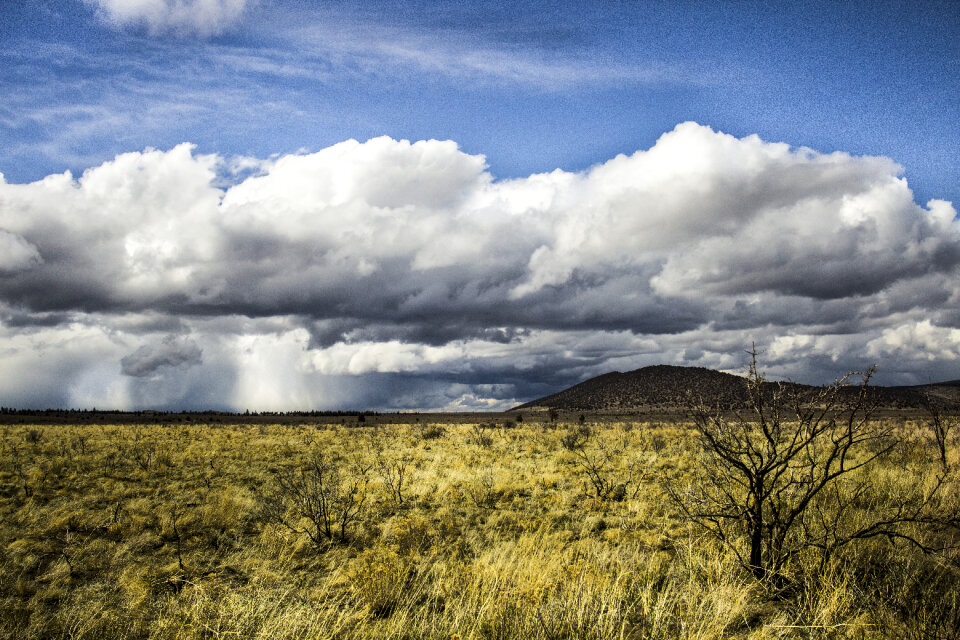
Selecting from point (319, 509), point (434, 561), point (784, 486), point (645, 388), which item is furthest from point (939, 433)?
→ point (645, 388)

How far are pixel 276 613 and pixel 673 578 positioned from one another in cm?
515

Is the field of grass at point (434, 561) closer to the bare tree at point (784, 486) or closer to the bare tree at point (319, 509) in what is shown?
the bare tree at point (319, 509)

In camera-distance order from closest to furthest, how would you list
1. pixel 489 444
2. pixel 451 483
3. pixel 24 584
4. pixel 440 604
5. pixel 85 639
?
pixel 85 639, pixel 440 604, pixel 24 584, pixel 451 483, pixel 489 444

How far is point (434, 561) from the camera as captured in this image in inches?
315

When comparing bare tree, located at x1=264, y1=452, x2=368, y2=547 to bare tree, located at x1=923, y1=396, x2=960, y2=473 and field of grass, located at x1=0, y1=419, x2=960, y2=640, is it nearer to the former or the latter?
field of grass, located at x1=0, y1=419, x2=960, y2=640

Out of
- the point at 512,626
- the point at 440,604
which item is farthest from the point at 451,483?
the point at 512,626

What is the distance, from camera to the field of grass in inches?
211

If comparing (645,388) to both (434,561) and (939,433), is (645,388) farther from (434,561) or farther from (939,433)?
(434,561)

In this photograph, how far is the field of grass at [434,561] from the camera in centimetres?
536

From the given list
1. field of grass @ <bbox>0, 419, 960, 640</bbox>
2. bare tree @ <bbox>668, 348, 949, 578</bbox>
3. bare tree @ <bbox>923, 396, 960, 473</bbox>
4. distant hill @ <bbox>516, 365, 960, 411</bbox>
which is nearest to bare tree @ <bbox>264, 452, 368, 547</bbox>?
field of grass @ <bbox>0, 419, 960, 640</bbox>

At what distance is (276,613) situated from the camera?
5840mm

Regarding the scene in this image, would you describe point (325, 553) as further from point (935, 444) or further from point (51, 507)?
point (935, 444)

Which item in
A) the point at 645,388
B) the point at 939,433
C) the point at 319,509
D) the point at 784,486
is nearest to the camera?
the point at 784,486

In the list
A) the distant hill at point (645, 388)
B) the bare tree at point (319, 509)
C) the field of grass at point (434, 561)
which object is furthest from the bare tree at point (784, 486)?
the distant hill at point (645, 388)
